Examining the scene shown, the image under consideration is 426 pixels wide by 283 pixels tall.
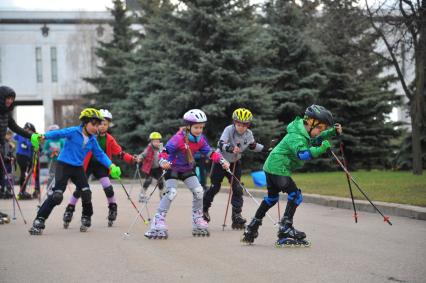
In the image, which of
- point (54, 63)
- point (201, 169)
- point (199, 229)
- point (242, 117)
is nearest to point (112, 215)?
point (199, 229)

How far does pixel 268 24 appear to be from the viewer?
33.8 meters

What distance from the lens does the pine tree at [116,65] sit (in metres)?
40.0

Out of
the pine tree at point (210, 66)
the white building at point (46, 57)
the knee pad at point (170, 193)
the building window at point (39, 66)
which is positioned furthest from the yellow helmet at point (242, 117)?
the building window at point (39, 66)

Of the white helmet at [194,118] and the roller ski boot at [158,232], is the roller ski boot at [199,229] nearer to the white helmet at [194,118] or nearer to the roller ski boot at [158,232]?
the roller ski boot at [158,232]

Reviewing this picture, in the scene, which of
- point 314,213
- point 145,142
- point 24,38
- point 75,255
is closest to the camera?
point 75,255

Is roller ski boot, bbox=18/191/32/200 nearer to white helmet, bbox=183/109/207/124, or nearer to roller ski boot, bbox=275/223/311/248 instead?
white helmet, bbox=183/109/207/124

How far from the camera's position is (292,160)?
1008 centimetres

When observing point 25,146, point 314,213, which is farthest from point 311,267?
point 25,146

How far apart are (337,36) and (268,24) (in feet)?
22.8

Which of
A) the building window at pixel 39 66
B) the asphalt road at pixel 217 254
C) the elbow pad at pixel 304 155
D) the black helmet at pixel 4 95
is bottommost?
the asphalt road at pixel 217 254

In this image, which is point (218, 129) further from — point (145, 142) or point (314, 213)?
point (314, 213)

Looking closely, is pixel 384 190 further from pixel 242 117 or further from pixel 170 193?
pixel 170 193

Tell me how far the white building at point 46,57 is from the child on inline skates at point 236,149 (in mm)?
52325

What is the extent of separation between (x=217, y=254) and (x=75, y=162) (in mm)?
3807
